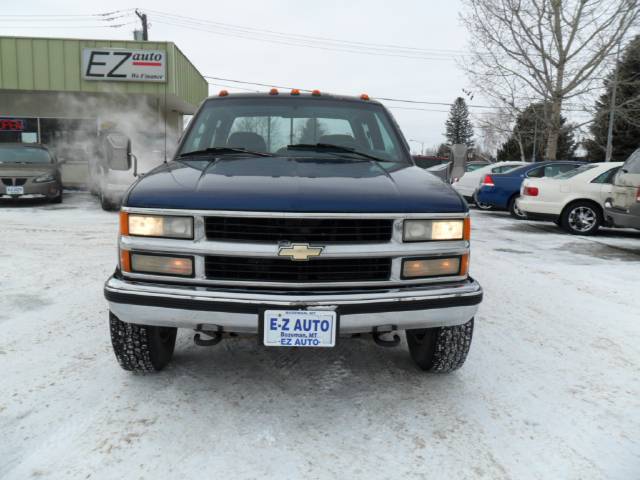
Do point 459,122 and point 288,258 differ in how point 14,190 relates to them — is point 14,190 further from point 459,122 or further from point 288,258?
point 459,122

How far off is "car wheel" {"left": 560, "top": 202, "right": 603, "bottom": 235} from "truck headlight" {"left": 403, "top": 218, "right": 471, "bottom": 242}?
302 inches

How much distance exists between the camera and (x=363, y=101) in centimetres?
397

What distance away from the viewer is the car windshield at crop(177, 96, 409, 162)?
136 inches

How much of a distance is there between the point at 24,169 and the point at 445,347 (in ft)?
37.6

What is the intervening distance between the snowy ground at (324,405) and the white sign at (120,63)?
12643 millimetres

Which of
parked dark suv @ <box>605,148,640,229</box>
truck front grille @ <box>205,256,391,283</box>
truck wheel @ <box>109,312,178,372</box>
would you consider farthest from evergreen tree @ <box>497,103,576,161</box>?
truck wheel @ <box>109,312,178,372</box>

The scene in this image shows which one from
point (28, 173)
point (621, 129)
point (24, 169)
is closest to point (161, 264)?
point (28, 173)

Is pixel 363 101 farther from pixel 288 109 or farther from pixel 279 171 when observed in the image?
pixel 279 171

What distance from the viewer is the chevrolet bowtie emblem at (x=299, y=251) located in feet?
7.73

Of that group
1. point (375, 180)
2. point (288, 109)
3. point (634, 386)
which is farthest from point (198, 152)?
point (634, 386)

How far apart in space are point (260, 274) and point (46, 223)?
8133 mm

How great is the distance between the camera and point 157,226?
2.47 m

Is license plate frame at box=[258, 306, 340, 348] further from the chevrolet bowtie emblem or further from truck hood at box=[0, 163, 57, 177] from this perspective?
truck hood at box=[0, 163, 57, 177]

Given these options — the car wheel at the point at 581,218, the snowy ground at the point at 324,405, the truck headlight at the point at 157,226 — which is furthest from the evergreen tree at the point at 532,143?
the truck headlight at the point at 157,226
